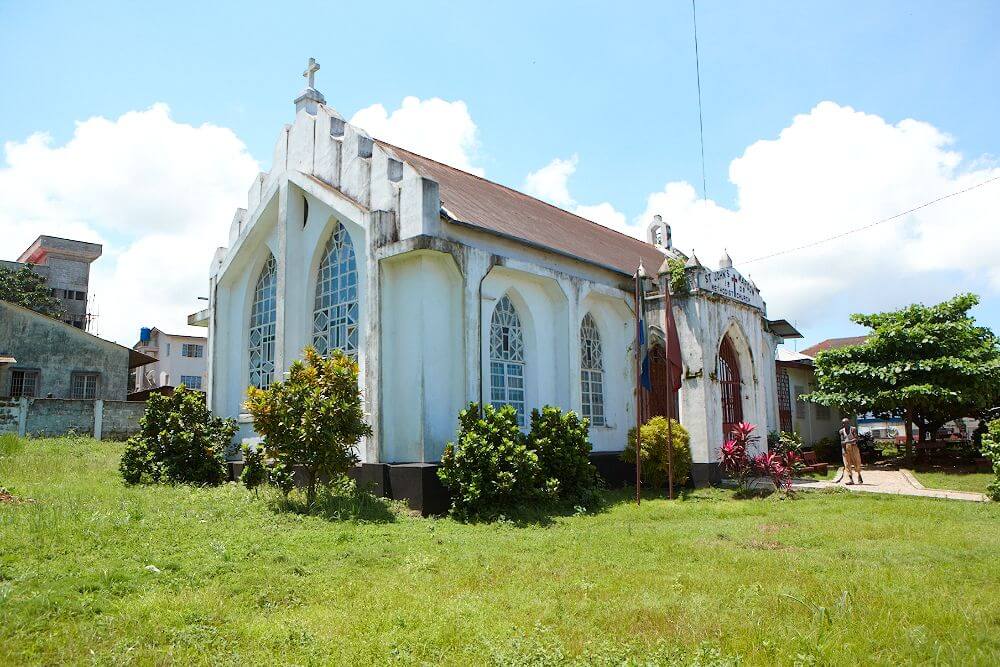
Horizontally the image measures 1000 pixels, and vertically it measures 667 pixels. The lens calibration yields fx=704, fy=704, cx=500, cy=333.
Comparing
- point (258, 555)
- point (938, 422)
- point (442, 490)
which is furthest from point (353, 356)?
point (938, 422)

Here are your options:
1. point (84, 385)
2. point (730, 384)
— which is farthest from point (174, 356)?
point (730, 384)

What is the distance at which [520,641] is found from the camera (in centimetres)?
499

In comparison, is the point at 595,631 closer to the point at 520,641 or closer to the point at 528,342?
the point at 520,641

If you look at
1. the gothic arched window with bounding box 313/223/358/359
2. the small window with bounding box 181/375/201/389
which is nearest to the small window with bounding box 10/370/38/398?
the gothic arched window with bounding box 313/223/358/359

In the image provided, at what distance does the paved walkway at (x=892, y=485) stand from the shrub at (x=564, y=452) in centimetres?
568

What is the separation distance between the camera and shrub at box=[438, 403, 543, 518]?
10.3 metres

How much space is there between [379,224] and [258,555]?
6.26 m

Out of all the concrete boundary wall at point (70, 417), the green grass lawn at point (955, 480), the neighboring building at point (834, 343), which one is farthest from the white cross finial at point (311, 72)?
the neighboring building at point (834, 343)

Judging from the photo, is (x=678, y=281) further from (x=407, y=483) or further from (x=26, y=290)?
(x=26, y=290)

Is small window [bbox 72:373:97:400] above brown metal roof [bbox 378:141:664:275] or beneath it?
beneath

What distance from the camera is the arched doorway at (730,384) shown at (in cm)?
1623

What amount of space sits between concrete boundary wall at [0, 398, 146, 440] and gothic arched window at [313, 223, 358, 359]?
9.97 meters

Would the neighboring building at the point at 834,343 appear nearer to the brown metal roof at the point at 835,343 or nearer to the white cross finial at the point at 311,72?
the brown metal roof at the point at 835,343

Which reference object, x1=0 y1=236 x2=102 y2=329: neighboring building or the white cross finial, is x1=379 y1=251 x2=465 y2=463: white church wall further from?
x1=0 y1=236 x2=102 y2=329: neighboring building
